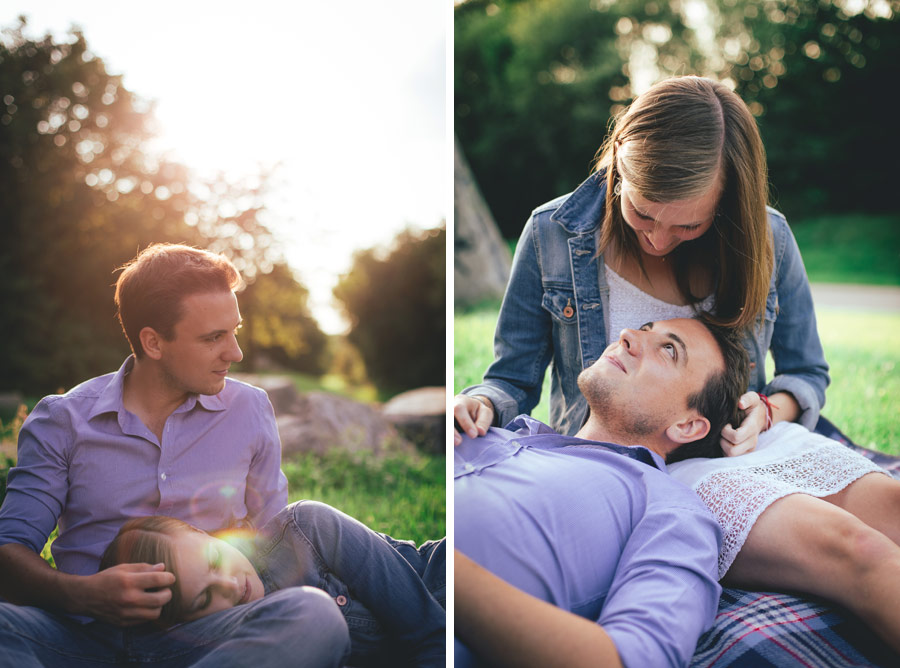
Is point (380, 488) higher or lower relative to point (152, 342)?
lower

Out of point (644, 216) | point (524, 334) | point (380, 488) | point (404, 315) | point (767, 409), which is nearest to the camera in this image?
point (644, 216)

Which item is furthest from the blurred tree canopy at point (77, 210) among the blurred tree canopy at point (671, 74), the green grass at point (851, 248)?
the green grass at point (851, 248)

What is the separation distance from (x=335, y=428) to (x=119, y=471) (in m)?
2.83

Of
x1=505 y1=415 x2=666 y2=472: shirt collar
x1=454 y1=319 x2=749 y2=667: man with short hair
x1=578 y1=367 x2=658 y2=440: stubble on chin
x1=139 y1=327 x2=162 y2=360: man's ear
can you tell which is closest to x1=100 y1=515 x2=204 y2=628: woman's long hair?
x1=139 y1=327 x2=162 y2=360: man's ear

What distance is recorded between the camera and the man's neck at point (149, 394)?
5.55 ft

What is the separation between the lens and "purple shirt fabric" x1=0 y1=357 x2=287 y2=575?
1.55 metres

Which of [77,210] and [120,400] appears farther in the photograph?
[77,210]

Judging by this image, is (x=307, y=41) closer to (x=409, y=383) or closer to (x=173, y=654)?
(x=173, y=654)

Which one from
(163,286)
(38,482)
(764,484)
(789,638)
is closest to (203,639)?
(38,482)

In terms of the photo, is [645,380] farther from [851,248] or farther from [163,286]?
[851,248]

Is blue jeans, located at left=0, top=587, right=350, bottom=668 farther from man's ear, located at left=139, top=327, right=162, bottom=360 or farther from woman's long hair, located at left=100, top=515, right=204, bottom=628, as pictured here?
man's ear, located at left=139, top=327, right=162, bottom=360

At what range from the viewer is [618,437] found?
2021 millimetres

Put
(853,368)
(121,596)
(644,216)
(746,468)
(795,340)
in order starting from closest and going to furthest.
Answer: (121,596) < (746,468) < (644,216) < (795,340) < (853,368)

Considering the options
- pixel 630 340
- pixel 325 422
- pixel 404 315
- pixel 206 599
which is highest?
pixel 630 340
